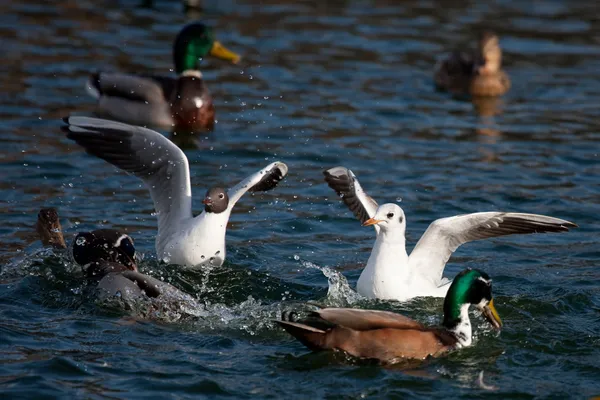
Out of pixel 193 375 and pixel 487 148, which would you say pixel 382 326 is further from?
pixel 487 148

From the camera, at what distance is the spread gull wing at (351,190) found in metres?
9.41

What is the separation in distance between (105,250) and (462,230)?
2.84 meters

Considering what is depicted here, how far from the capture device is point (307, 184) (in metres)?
12.5

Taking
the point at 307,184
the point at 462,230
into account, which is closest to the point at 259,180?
the point at 462,230

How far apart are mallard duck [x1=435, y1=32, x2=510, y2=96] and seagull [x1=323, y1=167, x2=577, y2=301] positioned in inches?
292

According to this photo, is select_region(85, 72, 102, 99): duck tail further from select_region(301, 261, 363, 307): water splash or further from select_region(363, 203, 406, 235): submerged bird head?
select_region(363, 203, 406, 235): submerged bird head

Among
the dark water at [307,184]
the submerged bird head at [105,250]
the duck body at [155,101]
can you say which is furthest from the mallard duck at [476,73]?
the submerged bird head at [105,250]

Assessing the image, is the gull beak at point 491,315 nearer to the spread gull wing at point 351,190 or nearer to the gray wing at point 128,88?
the spread gull wing at point 351,190

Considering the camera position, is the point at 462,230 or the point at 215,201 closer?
the point at 462,230

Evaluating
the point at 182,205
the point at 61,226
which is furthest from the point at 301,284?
the point at 61,226

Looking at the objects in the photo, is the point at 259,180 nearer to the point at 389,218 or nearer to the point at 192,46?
the point at 389,218

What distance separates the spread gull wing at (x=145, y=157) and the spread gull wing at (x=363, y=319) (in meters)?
2.79

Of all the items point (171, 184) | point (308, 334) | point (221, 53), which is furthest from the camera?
point (221, 53)

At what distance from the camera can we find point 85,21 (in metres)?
18.7
